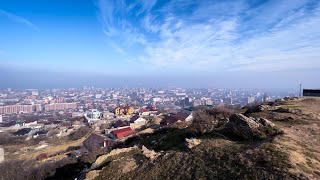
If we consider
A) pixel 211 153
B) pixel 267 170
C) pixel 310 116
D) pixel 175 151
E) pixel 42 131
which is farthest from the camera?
pixel 42 131

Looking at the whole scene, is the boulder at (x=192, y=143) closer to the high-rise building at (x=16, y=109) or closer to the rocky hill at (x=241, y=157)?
the rocky hill at (x=241, y=157)

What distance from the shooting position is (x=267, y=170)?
8.20m

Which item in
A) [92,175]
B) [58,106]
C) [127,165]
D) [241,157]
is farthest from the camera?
[58,106]

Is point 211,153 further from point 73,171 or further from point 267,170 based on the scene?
point 73,171

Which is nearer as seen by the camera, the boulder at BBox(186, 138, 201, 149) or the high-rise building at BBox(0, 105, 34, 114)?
the boulder at BBox(186, 138, 201, 149)

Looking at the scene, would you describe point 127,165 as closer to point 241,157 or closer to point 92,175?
point 92,175

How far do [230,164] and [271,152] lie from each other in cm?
158

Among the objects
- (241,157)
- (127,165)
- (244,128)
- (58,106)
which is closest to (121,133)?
(127,165)

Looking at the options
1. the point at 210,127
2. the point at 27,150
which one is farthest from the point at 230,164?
the point at 27,150

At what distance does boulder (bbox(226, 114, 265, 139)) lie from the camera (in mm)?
12000

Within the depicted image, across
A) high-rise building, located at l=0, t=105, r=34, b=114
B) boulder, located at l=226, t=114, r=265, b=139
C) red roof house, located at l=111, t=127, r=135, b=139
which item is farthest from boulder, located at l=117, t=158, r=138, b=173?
high-rise building, located at l=0, t=105, r=34, b=114

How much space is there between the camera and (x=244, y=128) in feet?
41.2

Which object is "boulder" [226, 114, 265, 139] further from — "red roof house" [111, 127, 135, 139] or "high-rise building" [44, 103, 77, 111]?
"high-rise building" [44, 103, 77, 111]

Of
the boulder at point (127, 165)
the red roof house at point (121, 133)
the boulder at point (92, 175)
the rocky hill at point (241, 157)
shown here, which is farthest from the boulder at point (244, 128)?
the red roof house at point (121, 133)
